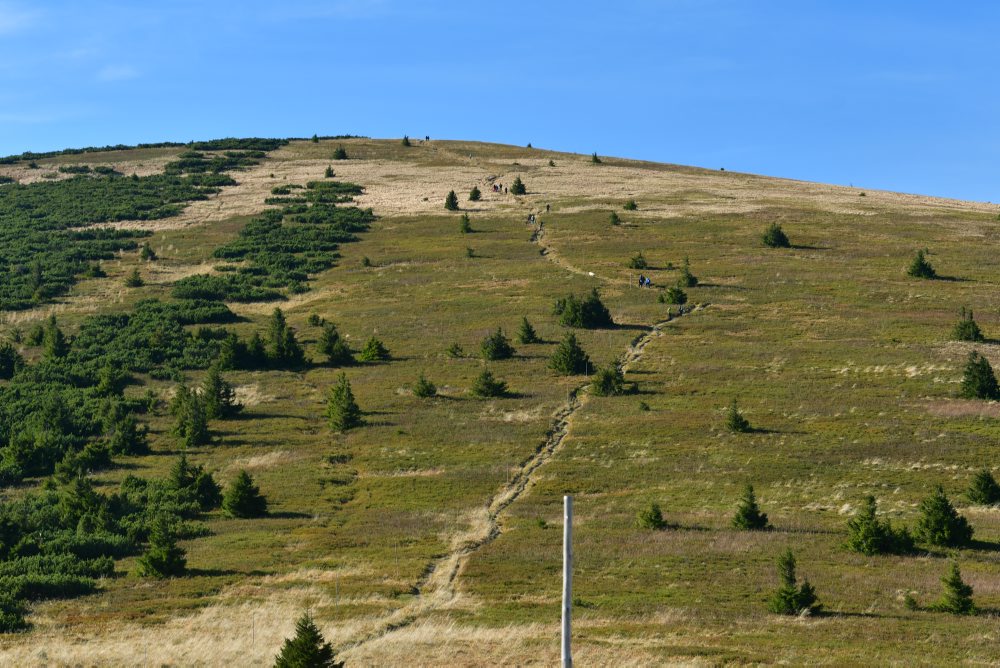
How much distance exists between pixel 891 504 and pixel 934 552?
540 cm

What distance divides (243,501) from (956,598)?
2607 cm

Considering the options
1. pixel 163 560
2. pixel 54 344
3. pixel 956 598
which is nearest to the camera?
pixel 956 598

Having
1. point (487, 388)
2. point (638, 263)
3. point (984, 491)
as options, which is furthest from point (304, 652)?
point (638, 263)

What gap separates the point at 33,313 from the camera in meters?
76.9

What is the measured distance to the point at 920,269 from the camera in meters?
75.7

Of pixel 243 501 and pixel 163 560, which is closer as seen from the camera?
pixel 163 560

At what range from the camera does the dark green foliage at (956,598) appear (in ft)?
85.3

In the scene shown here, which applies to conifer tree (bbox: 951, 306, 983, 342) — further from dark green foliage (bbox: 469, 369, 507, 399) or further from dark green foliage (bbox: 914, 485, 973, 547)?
dark green foliage (bbox: 914, 485, 973, 547)

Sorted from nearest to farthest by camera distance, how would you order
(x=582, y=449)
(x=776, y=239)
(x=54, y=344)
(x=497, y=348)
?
(x=582, y=449), (x=497, y=348), (x=54, y=344), (x=776, y=239)

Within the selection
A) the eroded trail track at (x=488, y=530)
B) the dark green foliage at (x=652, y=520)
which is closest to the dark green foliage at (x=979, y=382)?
the eroded trail track at (x=488, y=530)

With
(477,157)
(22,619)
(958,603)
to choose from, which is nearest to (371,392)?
(22,619)

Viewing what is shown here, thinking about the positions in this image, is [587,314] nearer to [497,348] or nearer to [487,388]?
[497,348]

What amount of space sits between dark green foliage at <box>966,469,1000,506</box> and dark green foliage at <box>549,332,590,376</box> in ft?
78.3

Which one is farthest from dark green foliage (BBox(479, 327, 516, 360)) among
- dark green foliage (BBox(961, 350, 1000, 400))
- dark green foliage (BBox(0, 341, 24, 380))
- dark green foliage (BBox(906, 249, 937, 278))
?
dark green foliage (BBox(906, 249, 937, 278))
